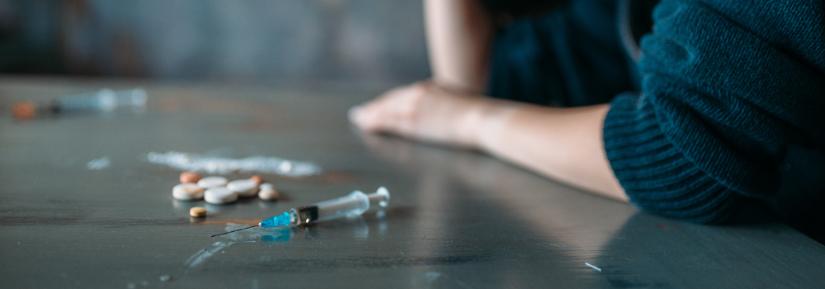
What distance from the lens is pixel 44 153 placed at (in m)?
0.69

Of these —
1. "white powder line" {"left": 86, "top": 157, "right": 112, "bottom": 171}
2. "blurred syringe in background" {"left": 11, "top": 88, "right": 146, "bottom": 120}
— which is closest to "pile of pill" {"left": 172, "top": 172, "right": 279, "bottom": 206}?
"white powder line" {"left": 86, "top": 157, "right": 112, "bottom": 171}

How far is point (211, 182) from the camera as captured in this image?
58 cm

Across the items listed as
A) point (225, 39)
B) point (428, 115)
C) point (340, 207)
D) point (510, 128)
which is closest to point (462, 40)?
point (428, 115)

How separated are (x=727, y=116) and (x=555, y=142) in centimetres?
19

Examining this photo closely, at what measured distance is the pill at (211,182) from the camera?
573mm

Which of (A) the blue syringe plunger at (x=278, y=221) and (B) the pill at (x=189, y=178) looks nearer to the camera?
(A) the blue syringe plunger at (x=278, y=221)

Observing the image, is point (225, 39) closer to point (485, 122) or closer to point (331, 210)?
point (485, 122)

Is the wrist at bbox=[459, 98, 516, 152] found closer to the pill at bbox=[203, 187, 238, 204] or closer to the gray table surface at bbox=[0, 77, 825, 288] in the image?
the gray table surface at bbox=[0, 77, 825, 288]

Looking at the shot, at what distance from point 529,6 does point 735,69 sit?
706mm

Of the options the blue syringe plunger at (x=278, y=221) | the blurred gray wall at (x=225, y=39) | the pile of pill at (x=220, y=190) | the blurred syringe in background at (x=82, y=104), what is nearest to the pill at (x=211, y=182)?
the pile of pill at (x=220, y=190)

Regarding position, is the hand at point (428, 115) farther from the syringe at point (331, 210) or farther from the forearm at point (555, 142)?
the syringe at point (331, 210)

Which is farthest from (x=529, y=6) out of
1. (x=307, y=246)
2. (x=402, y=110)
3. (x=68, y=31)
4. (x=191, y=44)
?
(x=68, y=31)

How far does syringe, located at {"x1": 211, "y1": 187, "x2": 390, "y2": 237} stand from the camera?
484 millimetres

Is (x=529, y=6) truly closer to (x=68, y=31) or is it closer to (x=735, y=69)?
(x=735, y=69)
